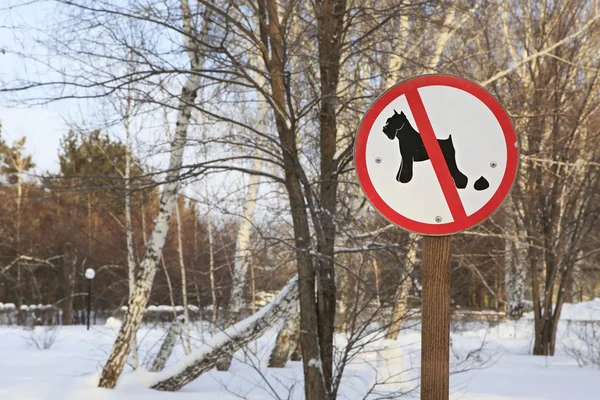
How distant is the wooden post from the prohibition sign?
0.10 metres

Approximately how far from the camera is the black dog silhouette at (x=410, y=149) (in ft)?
8.20

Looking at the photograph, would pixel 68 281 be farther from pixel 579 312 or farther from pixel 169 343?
pixel 169 343

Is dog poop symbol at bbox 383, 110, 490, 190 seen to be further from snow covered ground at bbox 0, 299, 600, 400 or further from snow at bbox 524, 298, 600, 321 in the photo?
snow at bbox 524, 298, 600, 321

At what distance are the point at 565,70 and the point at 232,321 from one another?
8.16m

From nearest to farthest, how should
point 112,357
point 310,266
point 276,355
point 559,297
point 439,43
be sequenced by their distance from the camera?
point 310,266 < point 112,357 < point 439,43 < point 276,355 < point 559,297

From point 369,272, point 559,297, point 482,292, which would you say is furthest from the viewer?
point 482,292

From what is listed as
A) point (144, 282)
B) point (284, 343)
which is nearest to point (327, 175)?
point (144, 282)

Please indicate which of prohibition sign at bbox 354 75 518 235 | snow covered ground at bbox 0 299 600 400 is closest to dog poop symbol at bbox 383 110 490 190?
prohibition sign at bbox 354 75 518 235

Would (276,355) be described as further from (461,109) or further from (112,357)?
(461,109)

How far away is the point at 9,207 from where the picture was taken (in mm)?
31266

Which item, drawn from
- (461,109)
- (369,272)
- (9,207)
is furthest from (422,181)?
(9,207)

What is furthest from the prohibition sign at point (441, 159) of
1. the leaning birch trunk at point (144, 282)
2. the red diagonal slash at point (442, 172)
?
the leaning birch trunk at point (144, 282)

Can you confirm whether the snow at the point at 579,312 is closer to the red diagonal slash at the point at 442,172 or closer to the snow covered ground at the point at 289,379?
the snow covered ground at the point at 289,379

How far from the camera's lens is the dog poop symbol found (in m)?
2.50
